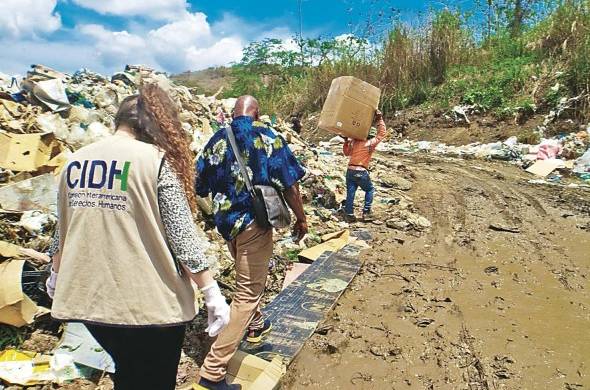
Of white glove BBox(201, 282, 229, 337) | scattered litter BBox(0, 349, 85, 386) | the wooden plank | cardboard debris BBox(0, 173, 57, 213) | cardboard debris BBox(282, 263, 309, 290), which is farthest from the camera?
cardboard debris BBox(282, 263, 309, 290)

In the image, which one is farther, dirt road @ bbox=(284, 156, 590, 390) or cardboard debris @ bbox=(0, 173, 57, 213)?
cardboard debris @ bbox=(0, 173, 57, 213)

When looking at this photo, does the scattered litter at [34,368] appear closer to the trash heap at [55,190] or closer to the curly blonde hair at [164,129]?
the trash heap at [55,190]

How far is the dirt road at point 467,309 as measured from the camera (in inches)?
101

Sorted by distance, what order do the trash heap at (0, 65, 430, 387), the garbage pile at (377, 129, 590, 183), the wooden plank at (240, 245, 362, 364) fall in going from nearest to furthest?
the trash heap at (0, 65, 430, 387) < the wooden plank at (240, 245, 362, 364) < the garbage pile at (377, 129, 590, 183)

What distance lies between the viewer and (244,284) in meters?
2.43

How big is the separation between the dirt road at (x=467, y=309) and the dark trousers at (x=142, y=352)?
1.15 m

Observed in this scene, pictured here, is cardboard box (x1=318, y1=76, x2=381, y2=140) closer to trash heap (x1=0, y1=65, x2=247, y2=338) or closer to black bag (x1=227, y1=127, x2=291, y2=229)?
trash heap (x1=0, y1=65, x2=247, y2=338)

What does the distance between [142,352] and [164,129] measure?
0.77 m

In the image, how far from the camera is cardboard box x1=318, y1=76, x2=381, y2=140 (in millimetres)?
5059

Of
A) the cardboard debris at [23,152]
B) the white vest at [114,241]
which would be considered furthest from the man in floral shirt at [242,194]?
the cardboard debris at [23,152]

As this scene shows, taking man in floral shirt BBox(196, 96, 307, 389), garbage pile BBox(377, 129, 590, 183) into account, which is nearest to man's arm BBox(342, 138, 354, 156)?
man in floral shirt BBox(196, 96, 307, 389)

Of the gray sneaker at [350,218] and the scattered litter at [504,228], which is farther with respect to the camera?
the gray sneaker at [350,218]

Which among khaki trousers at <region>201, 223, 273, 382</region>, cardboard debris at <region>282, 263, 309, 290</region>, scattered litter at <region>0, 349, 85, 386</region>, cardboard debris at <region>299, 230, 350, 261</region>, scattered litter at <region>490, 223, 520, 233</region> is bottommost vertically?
scattered litter at <region>0, 349, 85, 386</region>

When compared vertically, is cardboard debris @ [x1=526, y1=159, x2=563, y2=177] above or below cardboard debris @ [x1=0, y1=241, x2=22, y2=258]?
above
